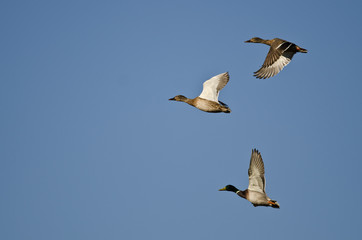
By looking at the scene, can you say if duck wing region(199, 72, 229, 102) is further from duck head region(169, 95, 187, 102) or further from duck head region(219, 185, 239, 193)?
duck head region(219, 185, 239, 193)

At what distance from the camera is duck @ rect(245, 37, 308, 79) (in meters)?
20.3

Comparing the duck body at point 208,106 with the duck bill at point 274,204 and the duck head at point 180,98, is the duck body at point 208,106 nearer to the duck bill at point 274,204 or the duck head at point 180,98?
the duck head at point 180,98

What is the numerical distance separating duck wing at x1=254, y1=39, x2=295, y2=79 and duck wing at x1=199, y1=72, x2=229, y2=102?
5.00 feet

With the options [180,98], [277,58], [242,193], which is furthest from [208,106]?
[242,193]

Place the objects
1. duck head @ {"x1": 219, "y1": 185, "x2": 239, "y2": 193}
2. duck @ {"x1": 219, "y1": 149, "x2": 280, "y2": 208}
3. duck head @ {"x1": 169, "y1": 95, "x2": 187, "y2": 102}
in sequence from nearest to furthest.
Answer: duck @ {"x1": 219, "y1": 149, "x2": 280, "y2": 208}, duck head @ {"x1": 219, "y1": 185, "x2": 239, "y2": 193}, duck head @ {"x1": 169, "y1": 95, "x2": 187, "y2": 102}

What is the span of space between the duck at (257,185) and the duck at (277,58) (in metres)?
3.62

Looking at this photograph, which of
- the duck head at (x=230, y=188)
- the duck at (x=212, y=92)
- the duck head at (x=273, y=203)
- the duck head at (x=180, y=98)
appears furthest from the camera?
the duck head at (x=180, y=98)

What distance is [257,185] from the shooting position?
19.3 m

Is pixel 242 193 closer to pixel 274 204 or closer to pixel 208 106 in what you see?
pixel 274 204

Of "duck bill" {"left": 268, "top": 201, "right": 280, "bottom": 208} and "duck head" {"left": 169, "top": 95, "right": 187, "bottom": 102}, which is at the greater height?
"duck head" {"left": 169, "top": 95, "right": 187, "bottom": 102}

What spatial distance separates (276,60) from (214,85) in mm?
2963

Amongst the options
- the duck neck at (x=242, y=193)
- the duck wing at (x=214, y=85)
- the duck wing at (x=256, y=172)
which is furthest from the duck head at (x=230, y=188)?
the duck wing at (x=214, y=85)

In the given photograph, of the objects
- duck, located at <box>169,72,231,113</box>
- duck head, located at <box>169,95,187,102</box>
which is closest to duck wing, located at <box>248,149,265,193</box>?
duck, located at <box>169,72,231,113</box>

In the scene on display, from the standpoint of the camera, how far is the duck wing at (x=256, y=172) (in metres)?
18.8
